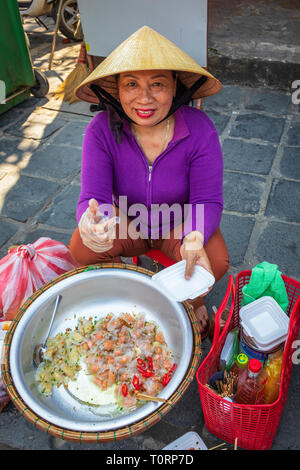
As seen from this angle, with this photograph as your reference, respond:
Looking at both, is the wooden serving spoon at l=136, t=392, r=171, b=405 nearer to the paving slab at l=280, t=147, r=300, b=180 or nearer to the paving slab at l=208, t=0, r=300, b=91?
the paving slab at l=280, t=147, r=300, b=180

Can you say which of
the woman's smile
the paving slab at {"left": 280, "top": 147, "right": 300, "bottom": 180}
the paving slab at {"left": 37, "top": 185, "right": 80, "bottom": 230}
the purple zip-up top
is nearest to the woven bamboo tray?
the purple zip-up top

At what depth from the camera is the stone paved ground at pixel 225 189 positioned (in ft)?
5.94

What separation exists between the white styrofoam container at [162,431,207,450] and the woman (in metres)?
0.55

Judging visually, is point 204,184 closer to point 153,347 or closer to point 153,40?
point 153,40

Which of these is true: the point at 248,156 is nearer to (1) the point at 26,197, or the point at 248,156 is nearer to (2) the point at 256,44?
(1) the point at 26,197

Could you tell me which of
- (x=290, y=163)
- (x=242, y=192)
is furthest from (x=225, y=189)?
(x=290, y=163)

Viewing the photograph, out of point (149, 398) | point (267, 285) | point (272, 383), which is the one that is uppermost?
point (267, 285)

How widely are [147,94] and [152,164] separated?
0.34m

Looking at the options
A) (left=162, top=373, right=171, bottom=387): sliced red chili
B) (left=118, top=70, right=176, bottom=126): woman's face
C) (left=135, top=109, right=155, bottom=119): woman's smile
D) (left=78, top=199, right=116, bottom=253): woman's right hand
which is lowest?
(left=162, top=373, right=171, bottom=387): sliced red chili

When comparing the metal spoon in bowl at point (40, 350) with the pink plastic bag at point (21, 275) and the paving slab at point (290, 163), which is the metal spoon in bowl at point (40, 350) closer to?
the pink plastic bag at point (21, 275)

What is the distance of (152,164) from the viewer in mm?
1875

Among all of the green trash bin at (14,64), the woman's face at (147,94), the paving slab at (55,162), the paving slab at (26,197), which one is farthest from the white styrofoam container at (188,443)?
the green trash bin at (14,64)

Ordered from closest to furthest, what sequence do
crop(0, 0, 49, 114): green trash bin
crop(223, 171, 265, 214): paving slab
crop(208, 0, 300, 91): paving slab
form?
1. crop(223, 171, 265, 214): paving slab
2. crop(0, 0, 49, 114): green trash bin
3. crop(208, 0, 300, 91): paving slab

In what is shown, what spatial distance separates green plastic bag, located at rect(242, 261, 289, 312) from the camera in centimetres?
171
